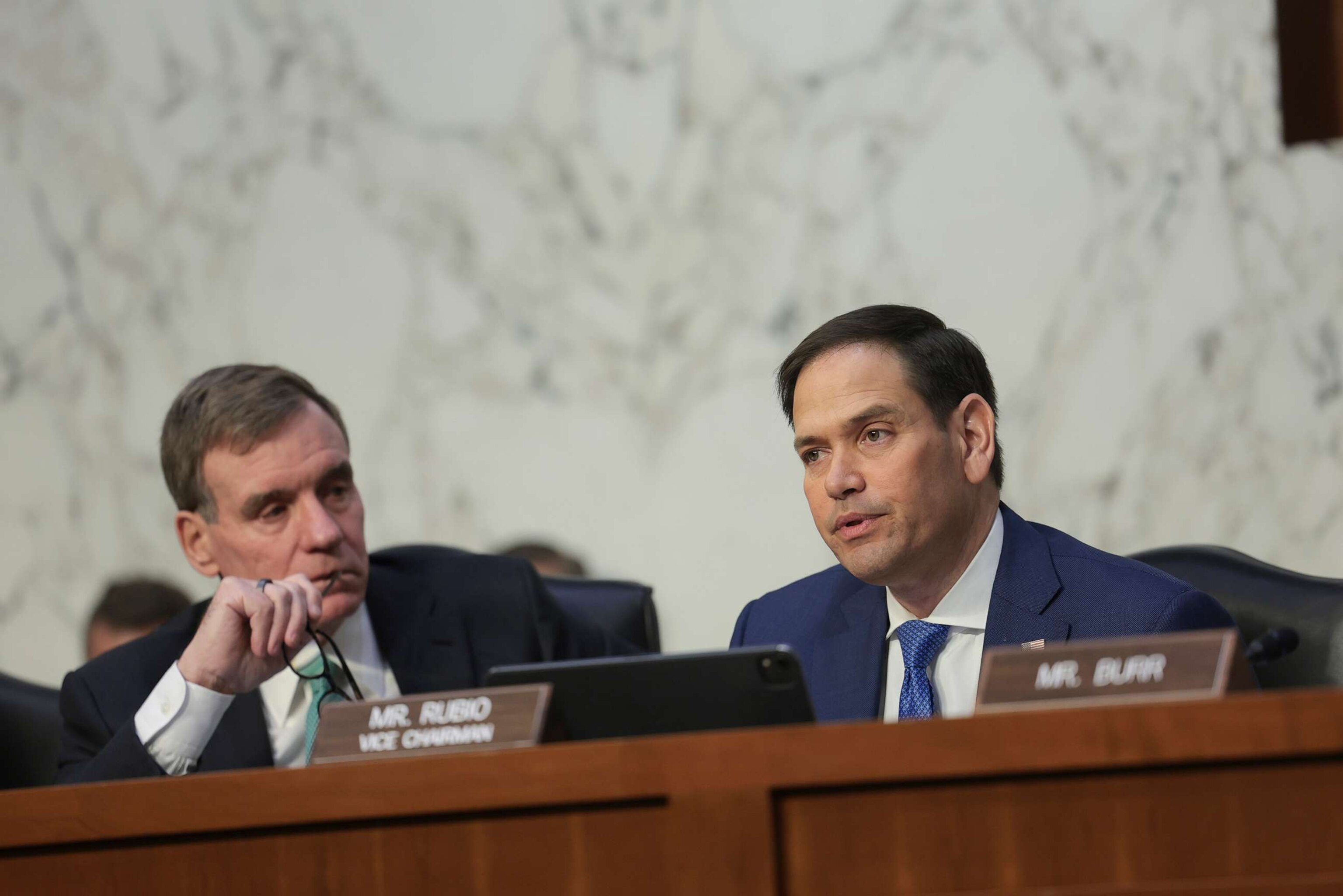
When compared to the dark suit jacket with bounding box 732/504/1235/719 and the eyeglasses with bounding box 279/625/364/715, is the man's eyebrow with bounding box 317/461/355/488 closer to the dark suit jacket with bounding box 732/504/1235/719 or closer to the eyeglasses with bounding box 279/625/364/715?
the eyeglasses with bounding box 279/625/364/715

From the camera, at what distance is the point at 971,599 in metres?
2.20

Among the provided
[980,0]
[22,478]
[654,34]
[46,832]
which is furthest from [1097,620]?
[22,478]

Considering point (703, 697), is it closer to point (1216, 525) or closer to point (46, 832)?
point (46, 832)

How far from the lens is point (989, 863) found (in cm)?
114

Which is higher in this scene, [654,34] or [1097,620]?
[654,34]

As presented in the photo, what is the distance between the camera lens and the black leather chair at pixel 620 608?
260 centimetres

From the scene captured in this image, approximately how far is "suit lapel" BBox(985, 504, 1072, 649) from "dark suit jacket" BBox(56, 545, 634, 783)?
0.71 metres

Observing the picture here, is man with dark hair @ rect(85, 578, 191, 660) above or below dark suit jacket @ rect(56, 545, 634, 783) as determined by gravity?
above

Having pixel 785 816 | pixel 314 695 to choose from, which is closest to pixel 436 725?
pixel 785 816

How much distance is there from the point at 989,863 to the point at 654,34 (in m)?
2.88

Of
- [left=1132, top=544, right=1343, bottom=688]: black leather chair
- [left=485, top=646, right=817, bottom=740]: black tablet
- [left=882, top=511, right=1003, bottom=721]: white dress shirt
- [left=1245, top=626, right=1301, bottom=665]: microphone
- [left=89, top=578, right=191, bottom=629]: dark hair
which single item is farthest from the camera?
[left=89, top=578, right=191, bottom=629]: dark hair

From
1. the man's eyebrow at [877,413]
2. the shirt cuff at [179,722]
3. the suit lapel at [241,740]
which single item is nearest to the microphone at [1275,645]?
the man's eyebrow at [877,413]

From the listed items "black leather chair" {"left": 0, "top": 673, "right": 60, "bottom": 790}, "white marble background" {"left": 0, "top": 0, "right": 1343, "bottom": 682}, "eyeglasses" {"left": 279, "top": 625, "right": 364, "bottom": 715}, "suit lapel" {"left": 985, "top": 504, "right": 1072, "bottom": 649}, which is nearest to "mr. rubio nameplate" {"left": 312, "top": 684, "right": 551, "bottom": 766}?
"eyeglasses" {"left": 279, "top": 625, "right": 364, "bottom": 715}

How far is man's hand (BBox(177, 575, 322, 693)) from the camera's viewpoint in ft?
6.72
